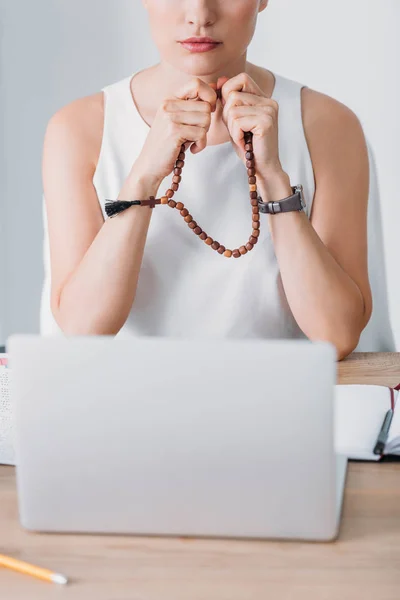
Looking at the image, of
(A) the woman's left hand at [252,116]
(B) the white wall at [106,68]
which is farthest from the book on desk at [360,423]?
(B) the white wall at [106,68]

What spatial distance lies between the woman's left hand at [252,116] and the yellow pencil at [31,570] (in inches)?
36.5

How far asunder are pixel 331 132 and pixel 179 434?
3.81 ft

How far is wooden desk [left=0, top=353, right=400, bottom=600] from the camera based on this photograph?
754 mm

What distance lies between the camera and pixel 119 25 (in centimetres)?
340

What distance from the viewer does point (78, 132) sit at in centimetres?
177

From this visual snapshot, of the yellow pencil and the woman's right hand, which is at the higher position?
the woman's right hand

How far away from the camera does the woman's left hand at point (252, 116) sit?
5.07ft

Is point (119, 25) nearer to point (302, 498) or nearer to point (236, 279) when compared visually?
point (236, 279)

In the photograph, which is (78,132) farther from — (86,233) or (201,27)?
(201,27)

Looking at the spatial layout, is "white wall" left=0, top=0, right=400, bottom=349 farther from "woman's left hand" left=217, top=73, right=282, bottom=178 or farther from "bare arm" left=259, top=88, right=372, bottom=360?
"woman's left hand" left=217, top=73, right=282, bottom=178

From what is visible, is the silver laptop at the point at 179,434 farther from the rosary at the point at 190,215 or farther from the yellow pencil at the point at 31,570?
the rosary at the point at 190,215

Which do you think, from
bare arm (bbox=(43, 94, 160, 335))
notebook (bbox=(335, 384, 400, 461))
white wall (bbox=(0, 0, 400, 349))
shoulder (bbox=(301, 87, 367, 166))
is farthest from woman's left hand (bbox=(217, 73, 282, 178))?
white wall (bbox=(0, 0, 400, 349))

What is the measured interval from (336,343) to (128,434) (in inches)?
Answer: 34.4

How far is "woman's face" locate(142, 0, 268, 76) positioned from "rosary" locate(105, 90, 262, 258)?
0.23ft
